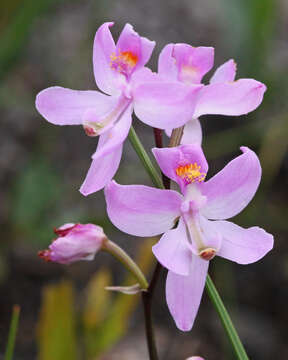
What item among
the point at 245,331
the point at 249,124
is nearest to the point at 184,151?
the point at 245,331

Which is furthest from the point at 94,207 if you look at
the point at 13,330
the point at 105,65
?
the point at 105,65

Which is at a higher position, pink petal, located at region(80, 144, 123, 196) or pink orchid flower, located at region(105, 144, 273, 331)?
pink petal, located at region(80, 144, 123, 196)

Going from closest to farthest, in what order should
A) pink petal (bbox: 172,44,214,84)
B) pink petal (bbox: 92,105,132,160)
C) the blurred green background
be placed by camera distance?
pink petal (bbox: 92,105,132,160) → pink petal (bbox: 172,44,214,84) → the blurred green background

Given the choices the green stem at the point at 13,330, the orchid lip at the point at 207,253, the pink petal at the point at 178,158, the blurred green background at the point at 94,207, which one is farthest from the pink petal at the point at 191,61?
the blurred green background at the point at 94,207

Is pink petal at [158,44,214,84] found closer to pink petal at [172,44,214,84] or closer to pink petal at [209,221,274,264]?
pink petal at [172,44,214,84]

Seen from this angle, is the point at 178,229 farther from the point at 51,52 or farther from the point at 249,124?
the point at 51,52

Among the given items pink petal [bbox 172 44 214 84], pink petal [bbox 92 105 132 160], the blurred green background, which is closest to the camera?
pink petal [bbox 92 105 132 160]

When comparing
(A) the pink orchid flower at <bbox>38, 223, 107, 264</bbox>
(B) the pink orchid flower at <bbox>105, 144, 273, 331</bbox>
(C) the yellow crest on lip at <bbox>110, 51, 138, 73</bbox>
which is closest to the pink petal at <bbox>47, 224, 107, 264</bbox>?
(A) the pink orchid flower at <bbox>38, 223, 107, 264</bbox>
